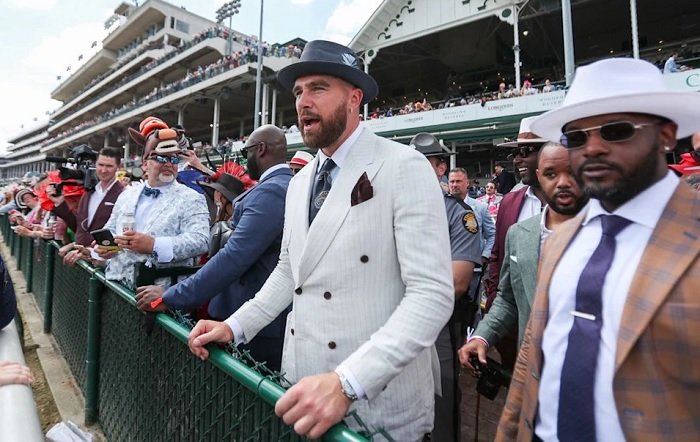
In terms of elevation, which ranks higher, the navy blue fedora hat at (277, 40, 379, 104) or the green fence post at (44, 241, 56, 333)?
the navy blue fedora hat at (277, 40, 379, 104)

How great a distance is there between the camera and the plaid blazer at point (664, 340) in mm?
967

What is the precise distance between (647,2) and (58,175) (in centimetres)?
2565

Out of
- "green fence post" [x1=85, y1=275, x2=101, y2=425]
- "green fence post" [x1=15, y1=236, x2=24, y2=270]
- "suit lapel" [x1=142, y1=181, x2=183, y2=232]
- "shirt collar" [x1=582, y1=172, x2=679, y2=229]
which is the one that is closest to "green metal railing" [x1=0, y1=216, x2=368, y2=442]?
"green fence post" [x1=85, y1=275, x2=101, y2=425]

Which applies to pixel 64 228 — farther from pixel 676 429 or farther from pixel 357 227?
pixel 676 429

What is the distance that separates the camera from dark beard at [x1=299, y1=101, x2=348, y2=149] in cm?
157

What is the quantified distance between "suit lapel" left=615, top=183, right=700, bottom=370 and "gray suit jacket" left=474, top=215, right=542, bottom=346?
0.93m

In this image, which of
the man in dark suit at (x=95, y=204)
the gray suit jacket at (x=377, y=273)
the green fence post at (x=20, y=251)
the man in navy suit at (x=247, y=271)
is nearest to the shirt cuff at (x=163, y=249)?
the man in navy suit at (x=247, y=271)

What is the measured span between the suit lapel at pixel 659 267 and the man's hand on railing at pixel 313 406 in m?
0.74

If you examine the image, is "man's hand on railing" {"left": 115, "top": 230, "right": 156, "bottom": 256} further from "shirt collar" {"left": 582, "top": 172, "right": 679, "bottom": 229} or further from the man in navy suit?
"shirt collar" {"left": 582, "top": 172, "right": 679, "bottom": 229}

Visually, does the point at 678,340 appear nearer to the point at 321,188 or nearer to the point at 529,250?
the point at 529,250

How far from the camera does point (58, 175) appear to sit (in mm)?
4754

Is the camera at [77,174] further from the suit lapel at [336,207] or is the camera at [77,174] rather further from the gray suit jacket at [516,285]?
the gray suit jacket at [516,285]

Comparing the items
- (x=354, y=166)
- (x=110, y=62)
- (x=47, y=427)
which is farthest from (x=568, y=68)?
(x=110, y=62)

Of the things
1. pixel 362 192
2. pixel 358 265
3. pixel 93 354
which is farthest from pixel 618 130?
pixel 93 354
